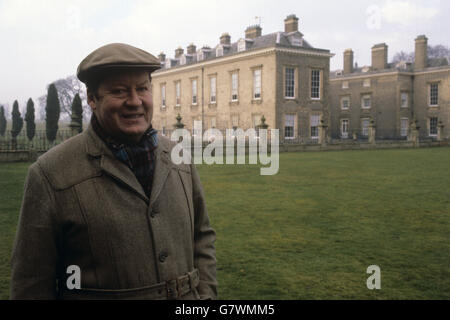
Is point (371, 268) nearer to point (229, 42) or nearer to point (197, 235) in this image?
point (197, 235)

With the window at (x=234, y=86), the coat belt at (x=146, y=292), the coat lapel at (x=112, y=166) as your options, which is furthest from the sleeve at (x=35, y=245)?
the window at (x=234, y=86)

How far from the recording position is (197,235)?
249cm

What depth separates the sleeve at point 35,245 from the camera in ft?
6.36

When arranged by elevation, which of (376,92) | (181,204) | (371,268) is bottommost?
(371,268)

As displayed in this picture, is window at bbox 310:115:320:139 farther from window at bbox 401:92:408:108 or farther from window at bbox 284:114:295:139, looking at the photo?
window at bbox 401:92:408:108

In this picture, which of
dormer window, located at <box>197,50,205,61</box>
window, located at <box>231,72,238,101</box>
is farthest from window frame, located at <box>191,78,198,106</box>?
window, located at <box>231,72,238,101</box>

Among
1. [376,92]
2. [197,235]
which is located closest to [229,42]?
[376,92]

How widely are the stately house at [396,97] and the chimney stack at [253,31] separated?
53.3 ft

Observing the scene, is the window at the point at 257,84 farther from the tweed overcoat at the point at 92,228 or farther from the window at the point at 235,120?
the tweed overcoat at the point at 92,228

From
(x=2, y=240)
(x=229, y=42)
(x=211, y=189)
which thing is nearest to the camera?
(x=2, y=240)

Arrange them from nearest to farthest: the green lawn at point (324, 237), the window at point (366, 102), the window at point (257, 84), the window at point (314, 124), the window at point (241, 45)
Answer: the green lawn at point (324, 237) < the window at point (257, 84) < the window at point (314, 124) < the window at point (241, 45) < the window at point (366, 102)

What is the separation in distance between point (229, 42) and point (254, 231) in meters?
37.1

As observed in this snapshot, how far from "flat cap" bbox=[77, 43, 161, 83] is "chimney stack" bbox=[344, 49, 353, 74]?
5229 centimetres

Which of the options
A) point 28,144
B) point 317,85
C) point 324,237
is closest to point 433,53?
point 317,85
